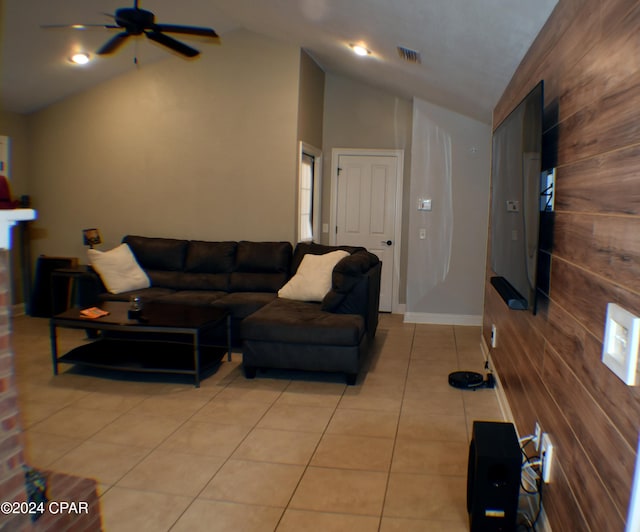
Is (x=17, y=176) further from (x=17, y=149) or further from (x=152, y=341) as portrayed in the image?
(x=152, y=341)

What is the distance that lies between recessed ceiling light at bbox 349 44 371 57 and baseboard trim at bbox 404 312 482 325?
2.90 meters

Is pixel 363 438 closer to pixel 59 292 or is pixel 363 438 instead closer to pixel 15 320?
pixel 59 292

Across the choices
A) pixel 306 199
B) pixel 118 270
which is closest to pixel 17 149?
pixel 118 270

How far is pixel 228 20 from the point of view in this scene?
5.57 metres

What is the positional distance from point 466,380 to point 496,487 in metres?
1.96

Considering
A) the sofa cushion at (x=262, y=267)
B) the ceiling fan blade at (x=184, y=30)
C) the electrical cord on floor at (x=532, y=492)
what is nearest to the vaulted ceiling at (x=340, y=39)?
the ceiling fan blade at (x=184, y=30)

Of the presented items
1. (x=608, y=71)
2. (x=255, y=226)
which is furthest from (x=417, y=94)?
(x=608, y=71)

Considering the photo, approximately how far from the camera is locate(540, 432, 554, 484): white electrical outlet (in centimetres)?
210

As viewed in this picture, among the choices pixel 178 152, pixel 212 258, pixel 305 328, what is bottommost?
pixel 305 328

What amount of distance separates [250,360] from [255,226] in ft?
7.07

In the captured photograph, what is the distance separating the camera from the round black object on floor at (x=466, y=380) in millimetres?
4047

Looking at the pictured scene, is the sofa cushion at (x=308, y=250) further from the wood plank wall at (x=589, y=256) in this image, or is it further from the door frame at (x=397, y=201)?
the wood plank wall at (x=589, y=256)

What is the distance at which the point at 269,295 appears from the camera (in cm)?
529

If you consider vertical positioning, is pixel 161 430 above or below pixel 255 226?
below
